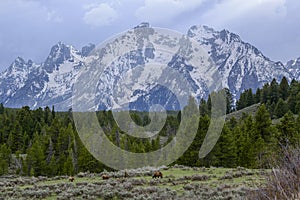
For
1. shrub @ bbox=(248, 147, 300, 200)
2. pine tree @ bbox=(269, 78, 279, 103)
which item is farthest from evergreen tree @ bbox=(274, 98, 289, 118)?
shrub @ bbox=(248, 147, 300, 200)

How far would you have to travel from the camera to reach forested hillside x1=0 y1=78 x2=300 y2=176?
45.1 meters

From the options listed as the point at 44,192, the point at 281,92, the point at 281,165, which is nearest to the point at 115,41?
the point at 44,192

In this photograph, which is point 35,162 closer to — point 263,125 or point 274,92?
point 263,125

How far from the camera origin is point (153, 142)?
65.4 metres

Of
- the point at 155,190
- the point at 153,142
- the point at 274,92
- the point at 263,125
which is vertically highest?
the point at 274,92

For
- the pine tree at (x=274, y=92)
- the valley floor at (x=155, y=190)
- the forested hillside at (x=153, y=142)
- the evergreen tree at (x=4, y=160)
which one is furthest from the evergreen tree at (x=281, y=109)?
the valley floor at (x=155, y=190)

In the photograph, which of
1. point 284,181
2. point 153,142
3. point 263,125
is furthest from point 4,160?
point 284,181

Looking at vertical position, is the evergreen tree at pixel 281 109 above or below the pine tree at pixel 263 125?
above

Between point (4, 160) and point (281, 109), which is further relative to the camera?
point (281, 109)

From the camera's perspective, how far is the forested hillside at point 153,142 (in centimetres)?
4509

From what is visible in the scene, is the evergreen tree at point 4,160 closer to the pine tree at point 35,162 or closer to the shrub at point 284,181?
the pine tree at point 35,162

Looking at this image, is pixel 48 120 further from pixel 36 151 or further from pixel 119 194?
pixel 119 194

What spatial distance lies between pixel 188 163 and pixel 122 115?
32.5 feet

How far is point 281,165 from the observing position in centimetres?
798
